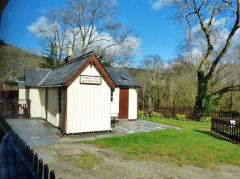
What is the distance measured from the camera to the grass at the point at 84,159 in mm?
5263

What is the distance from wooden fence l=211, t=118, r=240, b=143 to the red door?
6349mm

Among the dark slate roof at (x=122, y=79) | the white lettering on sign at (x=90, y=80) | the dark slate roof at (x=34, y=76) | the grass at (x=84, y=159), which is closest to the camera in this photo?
the grass at (x=84, y=159)

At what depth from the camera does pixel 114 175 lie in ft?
15.6

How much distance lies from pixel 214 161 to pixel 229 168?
20.2 inches

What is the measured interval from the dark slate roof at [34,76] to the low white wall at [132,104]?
7.08 meters

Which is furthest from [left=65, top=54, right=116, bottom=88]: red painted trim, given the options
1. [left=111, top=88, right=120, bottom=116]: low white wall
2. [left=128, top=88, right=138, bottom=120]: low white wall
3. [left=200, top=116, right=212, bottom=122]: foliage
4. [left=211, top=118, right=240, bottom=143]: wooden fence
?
[left=200, top=116, right=212, bottom=122]: foliage

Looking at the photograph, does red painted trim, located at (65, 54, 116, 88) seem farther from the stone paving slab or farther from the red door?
the red door

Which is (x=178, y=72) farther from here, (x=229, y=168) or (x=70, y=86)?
(x=229, y=168)

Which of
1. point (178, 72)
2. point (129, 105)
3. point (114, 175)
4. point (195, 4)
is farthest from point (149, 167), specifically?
point (178, 72)

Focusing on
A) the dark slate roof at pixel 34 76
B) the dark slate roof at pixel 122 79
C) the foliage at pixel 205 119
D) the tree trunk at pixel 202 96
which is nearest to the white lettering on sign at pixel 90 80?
the dark slate roof at pixel 122 79

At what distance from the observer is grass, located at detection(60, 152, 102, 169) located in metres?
5.26

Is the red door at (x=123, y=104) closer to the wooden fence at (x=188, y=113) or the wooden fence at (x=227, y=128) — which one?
the wooden fence at (x=188, y=113)

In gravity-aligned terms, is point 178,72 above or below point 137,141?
above

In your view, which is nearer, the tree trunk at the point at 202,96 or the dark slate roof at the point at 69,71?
the dark slate roof at the point at 69,71
